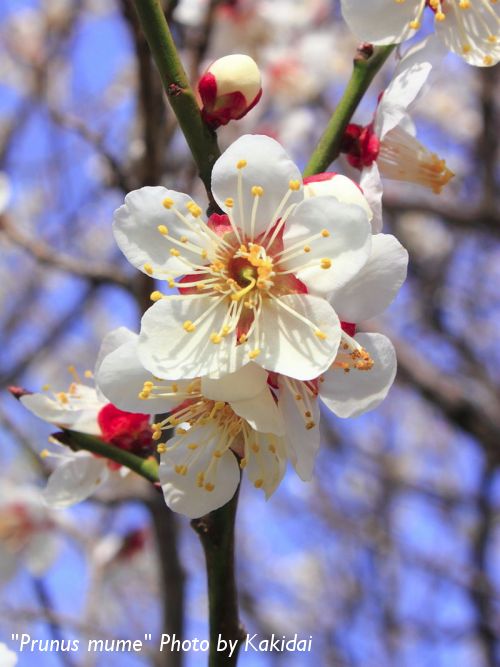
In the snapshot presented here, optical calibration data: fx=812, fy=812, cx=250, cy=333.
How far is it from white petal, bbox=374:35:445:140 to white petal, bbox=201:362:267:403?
1.26ft

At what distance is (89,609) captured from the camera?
87.0 inches

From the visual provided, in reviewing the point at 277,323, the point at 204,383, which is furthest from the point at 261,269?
the point at 204,383

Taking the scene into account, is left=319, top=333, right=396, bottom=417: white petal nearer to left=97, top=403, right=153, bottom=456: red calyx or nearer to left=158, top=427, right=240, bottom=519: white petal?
left=158, top=427, right=240, bottom=519: white petal

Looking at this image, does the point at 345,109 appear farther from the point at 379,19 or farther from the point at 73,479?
the point at 73,479

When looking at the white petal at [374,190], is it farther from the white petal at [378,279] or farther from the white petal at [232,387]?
the white petal at [232,387]

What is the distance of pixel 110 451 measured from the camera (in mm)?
951

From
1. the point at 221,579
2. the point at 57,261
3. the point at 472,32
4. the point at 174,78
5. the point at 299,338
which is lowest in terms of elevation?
the point at 57,261

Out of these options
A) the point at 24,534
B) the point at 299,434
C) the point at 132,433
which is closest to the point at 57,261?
the point at 24,534

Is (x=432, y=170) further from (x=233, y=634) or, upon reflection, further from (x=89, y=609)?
(x=89, y=609)

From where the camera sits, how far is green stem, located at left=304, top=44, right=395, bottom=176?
95 centimetres

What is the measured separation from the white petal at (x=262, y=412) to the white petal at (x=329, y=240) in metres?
0.14

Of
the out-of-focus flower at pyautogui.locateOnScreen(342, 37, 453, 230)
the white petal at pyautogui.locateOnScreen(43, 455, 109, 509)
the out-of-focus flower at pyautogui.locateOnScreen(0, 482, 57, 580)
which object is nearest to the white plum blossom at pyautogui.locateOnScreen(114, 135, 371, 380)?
the out-of-focus flower at pyautogui.locateOnScreen(342, 37, 453, 230)

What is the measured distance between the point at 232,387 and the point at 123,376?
0.44 ft

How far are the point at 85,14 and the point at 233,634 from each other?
4261 millimetres
